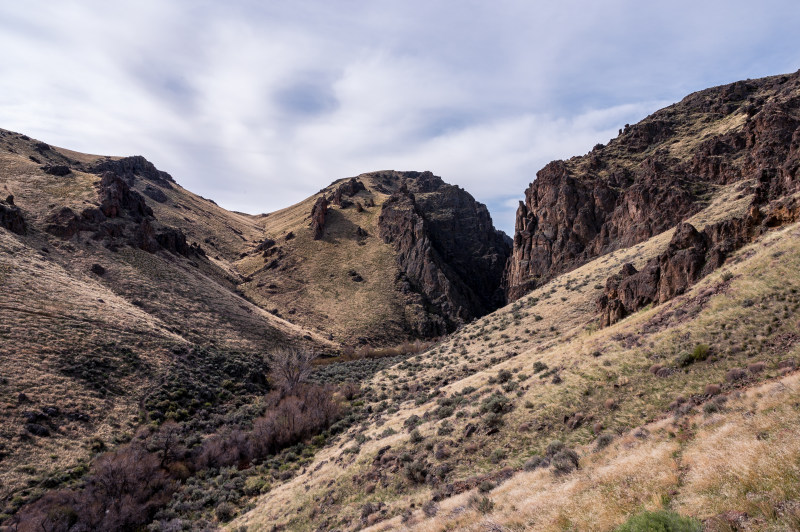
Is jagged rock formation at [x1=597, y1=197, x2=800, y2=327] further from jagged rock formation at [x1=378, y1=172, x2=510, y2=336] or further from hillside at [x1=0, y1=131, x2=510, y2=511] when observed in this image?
jagged rock formation at [x1=378, y1=172, x2=510, y2=336]

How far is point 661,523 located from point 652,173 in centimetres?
7212

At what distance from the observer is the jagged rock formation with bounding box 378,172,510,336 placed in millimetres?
101875

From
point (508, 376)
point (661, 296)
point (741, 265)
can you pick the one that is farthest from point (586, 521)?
point (661, 296)

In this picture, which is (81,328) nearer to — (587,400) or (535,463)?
(535,463)

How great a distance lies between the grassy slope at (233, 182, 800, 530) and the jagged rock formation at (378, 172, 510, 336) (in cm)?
6569

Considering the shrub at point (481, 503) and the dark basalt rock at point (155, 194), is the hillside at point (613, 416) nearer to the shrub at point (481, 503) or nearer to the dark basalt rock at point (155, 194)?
the shrub at point (481, 503)

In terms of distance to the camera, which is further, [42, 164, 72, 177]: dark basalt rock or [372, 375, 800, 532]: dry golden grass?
[42, 164, 72, 177]: dark basalt rock

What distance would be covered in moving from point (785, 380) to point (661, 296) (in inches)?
648

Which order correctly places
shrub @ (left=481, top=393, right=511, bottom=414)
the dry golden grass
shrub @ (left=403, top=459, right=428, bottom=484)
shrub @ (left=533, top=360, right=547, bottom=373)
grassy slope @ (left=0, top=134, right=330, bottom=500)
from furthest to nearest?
grassy slope @ (left=0, top=134, right=330, bottom=500)
shrub @ (left=533, top=360, right=547, bottom=373)
shrub @ (left=481, top=393, right=511, bottom=414)
shrub @ (left=403, top=459, right=428, bottom=484)
the dry golden grass

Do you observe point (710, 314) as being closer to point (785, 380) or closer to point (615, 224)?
point (785, 380)

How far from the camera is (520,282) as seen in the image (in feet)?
273

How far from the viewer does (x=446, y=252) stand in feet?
423

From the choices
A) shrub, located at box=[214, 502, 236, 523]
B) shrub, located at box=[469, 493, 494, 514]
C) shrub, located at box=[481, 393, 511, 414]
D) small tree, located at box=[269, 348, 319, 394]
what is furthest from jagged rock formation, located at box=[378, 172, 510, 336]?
shrub, located at box=[469, 493, 494, 514]

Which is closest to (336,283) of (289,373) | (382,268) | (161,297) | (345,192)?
(382,268)
